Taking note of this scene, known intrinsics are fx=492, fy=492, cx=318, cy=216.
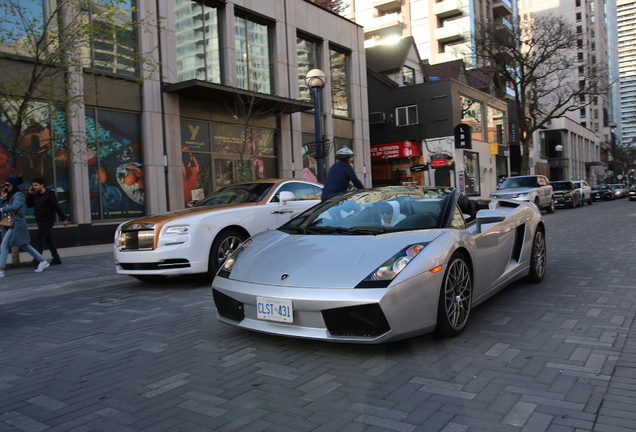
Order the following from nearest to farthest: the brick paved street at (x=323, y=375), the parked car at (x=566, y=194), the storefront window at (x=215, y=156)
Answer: the brick paved street at (x=323, y=375) → the storefront window at (x=215, y=156) → the parked car at (x=566, y=194)

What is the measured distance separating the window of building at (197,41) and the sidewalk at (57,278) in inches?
329

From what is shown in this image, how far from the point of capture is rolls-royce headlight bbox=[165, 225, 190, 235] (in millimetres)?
6574

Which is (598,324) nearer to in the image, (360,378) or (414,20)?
(360,378)

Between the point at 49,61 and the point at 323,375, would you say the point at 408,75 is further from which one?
the point at 323,375

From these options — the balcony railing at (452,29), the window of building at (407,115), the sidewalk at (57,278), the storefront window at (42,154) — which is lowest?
the sidewalk at (57,278)

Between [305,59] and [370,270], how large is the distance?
63.9ft

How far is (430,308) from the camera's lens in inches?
143

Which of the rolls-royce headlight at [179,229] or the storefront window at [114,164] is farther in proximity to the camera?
the storefront window at [114,164]

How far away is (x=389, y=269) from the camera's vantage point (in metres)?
3.49

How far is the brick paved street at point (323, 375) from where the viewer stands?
2.64m

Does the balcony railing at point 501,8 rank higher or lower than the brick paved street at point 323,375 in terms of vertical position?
higher

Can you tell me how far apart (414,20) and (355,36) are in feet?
103

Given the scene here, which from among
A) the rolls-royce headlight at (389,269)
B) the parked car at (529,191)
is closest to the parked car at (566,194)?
the parked car at (529,191)

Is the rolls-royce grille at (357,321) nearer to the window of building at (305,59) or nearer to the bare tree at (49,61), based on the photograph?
the bare tree at (49,61)
